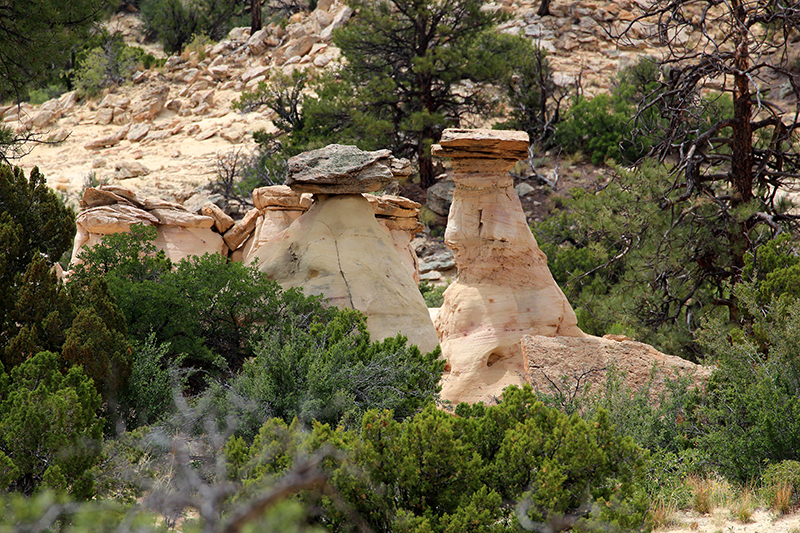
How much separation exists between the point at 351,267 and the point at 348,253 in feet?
0.73

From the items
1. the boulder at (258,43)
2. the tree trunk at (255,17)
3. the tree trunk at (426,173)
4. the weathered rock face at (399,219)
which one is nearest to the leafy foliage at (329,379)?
the weathered rock face at (399,219)

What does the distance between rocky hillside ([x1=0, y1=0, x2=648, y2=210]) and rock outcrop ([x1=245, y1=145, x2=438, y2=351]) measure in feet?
44.0

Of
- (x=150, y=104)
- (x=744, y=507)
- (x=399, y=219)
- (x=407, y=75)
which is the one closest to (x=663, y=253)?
(x=399, y=219)

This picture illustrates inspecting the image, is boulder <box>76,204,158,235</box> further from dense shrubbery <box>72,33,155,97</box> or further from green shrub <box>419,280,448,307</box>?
dense shrubbery <box>72,33,155,97</box>

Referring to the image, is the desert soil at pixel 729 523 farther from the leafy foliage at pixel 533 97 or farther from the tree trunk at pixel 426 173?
the leafy foliage at pixel 533 97

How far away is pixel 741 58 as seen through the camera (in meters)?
11.6

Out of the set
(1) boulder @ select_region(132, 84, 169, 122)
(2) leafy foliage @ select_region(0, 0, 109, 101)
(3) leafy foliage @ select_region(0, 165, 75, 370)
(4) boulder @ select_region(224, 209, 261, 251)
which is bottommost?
(1) boulder @ select_region(132, 84, 169, 122)

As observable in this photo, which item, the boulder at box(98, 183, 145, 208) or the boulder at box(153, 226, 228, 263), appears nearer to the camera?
the boulder at box(98, 183, 145, 208)

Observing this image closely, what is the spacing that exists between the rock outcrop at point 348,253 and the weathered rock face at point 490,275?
106 cm

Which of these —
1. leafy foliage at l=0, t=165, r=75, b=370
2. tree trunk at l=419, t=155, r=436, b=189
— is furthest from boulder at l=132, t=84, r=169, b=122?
leafy foliage at l=0, t=165, r=75, b=370

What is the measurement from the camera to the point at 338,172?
10.3 metres

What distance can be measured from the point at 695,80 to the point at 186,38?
96.4 ft

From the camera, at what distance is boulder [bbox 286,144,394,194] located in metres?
10.3

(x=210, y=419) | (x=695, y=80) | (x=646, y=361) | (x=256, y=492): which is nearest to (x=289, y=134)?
(x=695, y=80)
